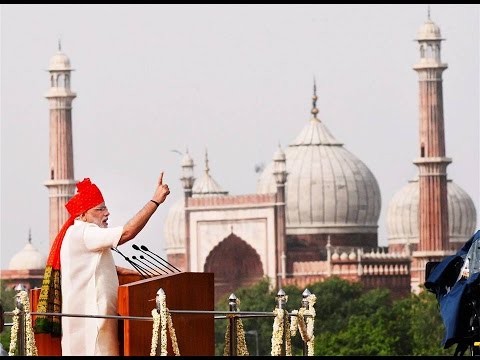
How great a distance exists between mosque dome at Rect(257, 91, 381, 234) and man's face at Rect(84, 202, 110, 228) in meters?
78.2

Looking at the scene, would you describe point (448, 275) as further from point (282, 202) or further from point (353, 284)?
point (282, 202)

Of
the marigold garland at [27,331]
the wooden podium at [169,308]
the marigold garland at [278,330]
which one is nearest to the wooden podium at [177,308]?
the wooden podium at [169,308]

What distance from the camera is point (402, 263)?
8638 centimetres

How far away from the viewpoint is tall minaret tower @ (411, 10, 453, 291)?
77.2 meters

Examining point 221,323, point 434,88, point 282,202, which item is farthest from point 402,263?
point 221,323

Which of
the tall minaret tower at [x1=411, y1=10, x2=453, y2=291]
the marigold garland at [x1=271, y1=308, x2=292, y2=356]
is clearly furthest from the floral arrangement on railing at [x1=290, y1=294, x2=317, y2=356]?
the tall minaret tower at [x1=411, y1=10, x2=453, y2=291]

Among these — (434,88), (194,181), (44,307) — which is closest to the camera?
(44,307)

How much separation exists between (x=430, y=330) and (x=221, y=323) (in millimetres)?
8194

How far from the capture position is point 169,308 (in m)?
11.3

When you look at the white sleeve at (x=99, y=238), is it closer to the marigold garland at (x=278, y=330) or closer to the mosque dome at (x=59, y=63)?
the marigold garland at (x=278, y=330)

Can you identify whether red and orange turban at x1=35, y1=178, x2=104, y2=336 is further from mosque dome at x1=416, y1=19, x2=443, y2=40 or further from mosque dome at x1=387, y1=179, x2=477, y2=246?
mosque dome at x1=387, y1=179, x2=477, y2=246

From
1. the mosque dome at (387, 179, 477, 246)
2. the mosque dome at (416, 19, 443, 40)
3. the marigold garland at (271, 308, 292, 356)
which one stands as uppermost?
the mosque dome at (416, 19, 443, 40)

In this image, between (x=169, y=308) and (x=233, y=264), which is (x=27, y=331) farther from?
(x=233, y=264)

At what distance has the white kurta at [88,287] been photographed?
11273 millimetres
